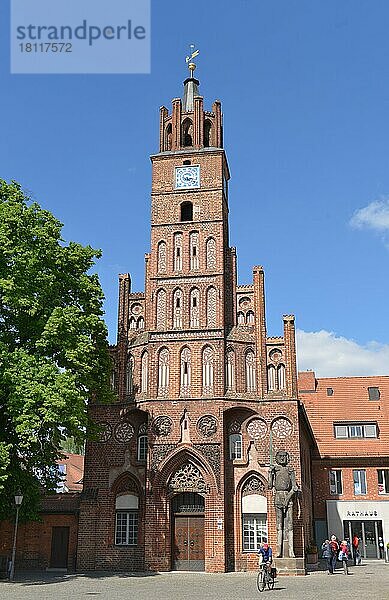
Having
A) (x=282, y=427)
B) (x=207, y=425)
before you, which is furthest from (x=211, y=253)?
(x=282, y=427)

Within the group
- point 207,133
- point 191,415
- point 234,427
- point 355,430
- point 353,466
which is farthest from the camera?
point 355,430

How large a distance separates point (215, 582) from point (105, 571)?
734 centimetres

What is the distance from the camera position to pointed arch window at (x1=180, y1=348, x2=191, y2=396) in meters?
32.4

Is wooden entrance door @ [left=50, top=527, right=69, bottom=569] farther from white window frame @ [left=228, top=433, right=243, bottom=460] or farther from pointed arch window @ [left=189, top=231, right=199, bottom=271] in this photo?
pointed arch window @ [left=189, top=231, right=199, bottom=271]

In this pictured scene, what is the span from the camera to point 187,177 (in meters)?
36.7

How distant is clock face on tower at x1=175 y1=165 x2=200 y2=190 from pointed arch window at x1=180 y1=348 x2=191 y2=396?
9.33 m

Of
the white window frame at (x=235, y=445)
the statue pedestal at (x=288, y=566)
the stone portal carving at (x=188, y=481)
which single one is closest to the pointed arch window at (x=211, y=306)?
the white window frame at (x=235, y=445)

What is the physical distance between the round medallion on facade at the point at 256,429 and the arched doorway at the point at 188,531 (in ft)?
12.4

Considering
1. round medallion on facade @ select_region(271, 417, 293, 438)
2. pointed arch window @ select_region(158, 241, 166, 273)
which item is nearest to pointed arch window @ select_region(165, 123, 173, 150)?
pointed arch window @ select_region(158, 241, 166, 273)

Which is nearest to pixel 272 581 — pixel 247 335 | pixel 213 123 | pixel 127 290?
pixel 247 335

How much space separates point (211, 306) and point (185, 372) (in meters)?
3.61

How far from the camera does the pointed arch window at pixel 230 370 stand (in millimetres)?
32312

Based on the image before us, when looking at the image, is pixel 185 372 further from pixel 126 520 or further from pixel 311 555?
pixel 311 555

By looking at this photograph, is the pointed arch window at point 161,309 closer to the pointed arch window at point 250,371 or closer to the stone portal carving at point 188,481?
the pointed arch window at point 250,371
